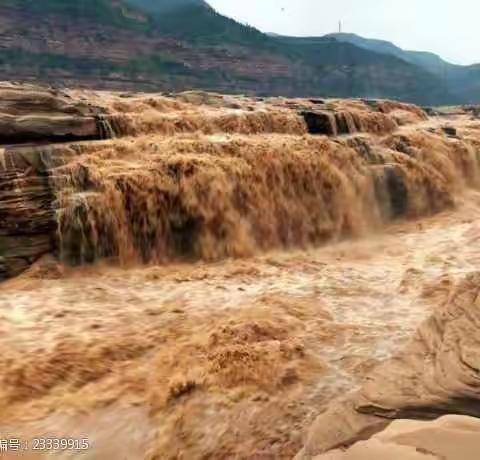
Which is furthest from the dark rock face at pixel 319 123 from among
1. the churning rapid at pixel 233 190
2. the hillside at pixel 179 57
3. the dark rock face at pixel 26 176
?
the hillside at pixel 179 57

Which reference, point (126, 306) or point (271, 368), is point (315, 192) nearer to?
point (126, 306)

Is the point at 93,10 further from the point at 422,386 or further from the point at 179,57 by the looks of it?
the point at 422,386

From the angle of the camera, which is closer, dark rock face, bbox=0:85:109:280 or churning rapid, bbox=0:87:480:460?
churning rapid, bbox=0:87:480:460

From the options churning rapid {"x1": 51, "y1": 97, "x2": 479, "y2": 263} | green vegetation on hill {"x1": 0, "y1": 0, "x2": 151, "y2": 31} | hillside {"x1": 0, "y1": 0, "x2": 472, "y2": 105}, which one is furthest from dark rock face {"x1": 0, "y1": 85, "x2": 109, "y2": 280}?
green vegetation on hill {"x1": 0, "y1": 0, "x2": 151, "y2": 31}

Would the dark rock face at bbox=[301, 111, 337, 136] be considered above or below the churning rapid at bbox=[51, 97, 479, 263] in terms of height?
above

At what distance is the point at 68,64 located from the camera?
6969 centimetres

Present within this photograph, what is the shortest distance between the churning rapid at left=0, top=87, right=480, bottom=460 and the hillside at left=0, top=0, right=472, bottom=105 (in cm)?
6091

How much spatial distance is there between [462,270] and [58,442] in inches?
252

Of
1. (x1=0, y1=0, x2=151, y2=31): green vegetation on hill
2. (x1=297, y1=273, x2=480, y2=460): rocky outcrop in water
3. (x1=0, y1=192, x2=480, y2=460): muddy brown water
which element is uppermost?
(x1=0, y1=0, x2=151, y2=31): green vegetation on hill

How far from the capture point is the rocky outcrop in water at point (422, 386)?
10.2ft

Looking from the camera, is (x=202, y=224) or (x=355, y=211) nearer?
(x=202, y=224)

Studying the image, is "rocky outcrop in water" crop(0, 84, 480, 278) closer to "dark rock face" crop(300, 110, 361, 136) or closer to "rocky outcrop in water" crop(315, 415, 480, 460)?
"dark rock face" crop(300, 110, 361, 136)

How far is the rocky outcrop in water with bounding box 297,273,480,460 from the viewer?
10.2 ft

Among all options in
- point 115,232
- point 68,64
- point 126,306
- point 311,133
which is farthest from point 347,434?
point 68,64
